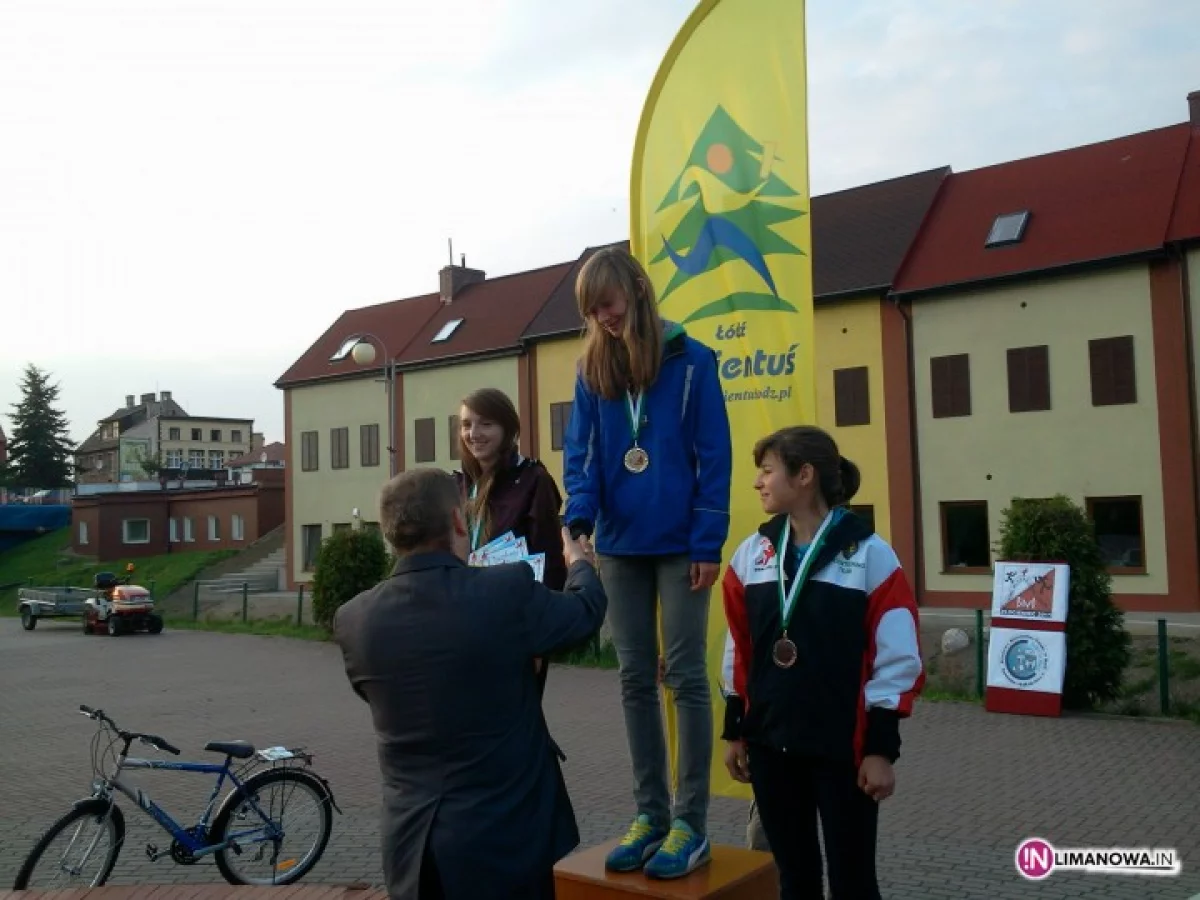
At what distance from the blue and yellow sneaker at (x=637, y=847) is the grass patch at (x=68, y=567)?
120 feet

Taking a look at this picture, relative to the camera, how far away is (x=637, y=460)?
418 centimetres

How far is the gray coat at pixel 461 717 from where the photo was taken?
312 centimetres

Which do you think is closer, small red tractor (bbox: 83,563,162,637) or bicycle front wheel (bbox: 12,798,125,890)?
bicycle front wheel (bbox: 12,798,125,890)

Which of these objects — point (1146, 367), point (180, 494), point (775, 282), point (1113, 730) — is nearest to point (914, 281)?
point (1146, 367)

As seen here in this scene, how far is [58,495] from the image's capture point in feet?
267

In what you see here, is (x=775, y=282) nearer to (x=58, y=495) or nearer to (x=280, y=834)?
(x=280, y=834)

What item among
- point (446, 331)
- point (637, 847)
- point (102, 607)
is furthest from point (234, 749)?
point (446, 331)

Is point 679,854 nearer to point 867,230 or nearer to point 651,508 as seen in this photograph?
point 651,508

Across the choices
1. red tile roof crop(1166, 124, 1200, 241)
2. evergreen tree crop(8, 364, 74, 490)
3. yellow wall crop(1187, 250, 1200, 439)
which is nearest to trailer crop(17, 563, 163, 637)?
yellow wall crop(1187, 250, 1200, 439)

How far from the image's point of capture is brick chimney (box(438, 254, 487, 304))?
4262 cm

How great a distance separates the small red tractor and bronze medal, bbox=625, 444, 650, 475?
94.2 feet

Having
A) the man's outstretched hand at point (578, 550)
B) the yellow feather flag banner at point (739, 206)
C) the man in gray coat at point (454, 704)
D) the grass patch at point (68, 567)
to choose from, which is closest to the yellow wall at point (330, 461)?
the grass patch at point (68, 567)

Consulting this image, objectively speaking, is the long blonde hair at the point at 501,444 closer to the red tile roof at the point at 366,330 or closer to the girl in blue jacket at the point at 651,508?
the girl in blue jacket at the point at 651,508

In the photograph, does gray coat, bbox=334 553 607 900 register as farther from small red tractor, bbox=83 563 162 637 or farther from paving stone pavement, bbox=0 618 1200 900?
small red tractor, bbox=83 563 162 637
